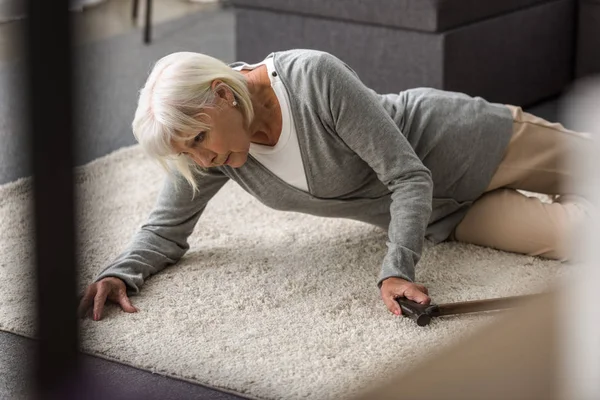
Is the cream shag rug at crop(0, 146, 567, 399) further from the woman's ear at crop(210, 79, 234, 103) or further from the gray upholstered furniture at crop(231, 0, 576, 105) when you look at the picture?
the gray upholstered furniture at crop(231, 0, 576, 105)

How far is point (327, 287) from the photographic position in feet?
6.50

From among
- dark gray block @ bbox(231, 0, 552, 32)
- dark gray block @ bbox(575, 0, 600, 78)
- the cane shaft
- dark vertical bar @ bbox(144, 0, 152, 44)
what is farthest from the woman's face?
dark vertical bar @ bbox(144, 0, 152, 44)

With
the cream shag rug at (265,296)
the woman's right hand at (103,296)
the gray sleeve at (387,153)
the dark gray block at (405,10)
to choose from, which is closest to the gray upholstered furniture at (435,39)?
the dark gray block at (405,10)

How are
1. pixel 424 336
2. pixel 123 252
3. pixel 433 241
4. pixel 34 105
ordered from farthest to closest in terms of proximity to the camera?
1. pixel 433 241
2. pixel 123 252
3. pixel 424 336
4. pixel 34 105

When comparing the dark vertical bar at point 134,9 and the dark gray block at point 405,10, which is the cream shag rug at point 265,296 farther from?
the dark vertical bar at point 134,9

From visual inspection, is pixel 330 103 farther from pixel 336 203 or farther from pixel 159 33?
pixel 159 33

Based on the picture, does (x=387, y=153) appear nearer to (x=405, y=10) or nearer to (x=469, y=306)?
(x=469, y=306)

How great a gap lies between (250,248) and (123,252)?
30 cm

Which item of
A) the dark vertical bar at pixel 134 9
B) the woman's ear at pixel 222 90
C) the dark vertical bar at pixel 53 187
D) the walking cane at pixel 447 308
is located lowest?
the walking cane at pixel 447 308

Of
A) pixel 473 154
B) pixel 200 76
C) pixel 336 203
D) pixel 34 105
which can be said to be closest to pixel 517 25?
pixel 473 154

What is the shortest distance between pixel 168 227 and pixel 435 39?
107 centimetres

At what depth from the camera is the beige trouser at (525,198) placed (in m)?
2.10

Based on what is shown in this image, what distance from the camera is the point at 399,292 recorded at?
1826 millimetres

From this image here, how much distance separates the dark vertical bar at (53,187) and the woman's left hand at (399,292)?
1146mm
